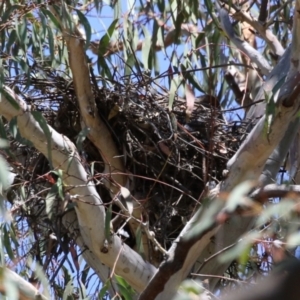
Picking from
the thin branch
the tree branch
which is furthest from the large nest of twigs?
the thin branch

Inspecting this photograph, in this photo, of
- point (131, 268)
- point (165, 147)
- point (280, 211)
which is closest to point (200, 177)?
point (165, 147)

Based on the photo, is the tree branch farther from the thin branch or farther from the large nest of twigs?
the thin branch

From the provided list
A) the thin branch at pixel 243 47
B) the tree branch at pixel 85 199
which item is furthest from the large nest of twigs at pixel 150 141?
the thin branch at pixel 243 47

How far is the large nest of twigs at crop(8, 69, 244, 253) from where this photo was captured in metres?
2.68

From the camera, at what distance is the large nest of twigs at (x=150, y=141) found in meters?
2.68

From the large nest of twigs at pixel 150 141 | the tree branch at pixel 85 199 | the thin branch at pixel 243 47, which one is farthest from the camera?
the thin branch at pixel 243 47

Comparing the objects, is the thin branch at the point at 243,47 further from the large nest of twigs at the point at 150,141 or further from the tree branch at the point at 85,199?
the tree branch at the point at 85,199

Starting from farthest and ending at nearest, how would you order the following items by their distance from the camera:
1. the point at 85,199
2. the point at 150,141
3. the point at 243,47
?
the point at 243,47 → the point at 150,141 → the point at 85,199

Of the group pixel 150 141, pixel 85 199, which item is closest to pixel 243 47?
pixel 150 141

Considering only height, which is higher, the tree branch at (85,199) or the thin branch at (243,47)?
the thin branch at (243,47)

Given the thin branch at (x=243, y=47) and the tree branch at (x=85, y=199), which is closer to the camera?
the tree branch at (x=85, y=199)

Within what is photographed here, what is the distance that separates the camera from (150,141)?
2.73m

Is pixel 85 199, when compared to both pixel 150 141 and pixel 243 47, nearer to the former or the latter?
pixel 150 141

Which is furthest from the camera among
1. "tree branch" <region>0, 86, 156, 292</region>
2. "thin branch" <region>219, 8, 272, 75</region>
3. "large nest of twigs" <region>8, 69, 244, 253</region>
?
"thin branch" <region>219, 8, 272, 75</region>
